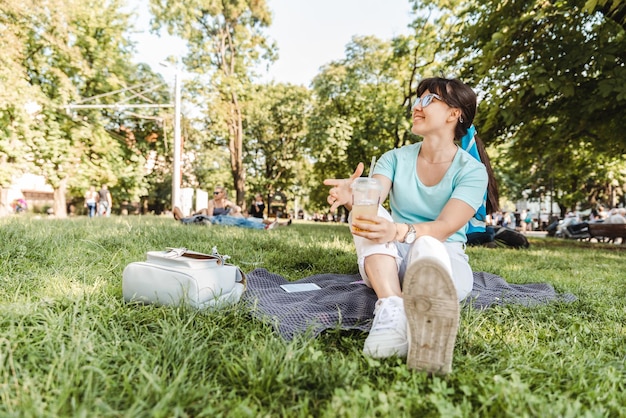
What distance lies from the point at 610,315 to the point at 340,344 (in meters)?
1.86

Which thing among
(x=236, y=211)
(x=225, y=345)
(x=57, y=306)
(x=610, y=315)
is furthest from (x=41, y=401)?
(x=236, y=211)

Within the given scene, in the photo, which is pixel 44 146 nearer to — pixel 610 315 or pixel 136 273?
pixel 136 273

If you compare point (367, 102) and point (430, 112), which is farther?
point (367, 102)

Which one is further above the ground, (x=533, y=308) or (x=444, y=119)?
(x=444, y=119)

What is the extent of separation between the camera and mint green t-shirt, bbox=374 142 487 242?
2.33 meters

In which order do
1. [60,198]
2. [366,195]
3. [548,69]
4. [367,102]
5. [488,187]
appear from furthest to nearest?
[367,102]
[60,198]
[548,69]
[488,187]
[366,195]

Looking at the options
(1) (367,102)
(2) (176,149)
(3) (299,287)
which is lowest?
(3) (299,287)

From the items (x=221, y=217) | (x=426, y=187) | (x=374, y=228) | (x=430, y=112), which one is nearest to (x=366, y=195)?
(x=374, y=228)

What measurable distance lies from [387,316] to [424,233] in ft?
1.96

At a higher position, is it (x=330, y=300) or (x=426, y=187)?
(x=426, y=187)

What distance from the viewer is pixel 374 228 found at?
6.56ft

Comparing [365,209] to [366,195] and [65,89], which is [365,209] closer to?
[366,195]

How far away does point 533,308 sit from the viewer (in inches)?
102

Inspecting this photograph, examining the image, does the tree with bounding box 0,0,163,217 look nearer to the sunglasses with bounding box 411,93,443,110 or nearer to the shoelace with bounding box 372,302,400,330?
the sunglasses with bounding box 411,93,443,110
